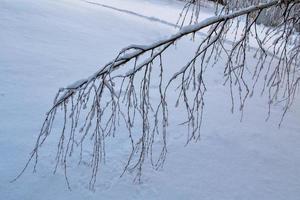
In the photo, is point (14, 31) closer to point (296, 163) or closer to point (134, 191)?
point (134, 191)

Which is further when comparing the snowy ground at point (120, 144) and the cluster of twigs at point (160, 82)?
the snowy ground at point (120, 144)

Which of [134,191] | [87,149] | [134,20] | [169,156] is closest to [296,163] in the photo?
[169,156]

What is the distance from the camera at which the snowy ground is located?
297 centimetres

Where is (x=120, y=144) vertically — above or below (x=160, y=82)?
below

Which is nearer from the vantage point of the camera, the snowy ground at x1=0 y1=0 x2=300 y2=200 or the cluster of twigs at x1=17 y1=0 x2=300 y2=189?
the cluster of twigs at x1=17 y1=0 x2=300 y2=189

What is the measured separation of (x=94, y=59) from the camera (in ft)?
18.9

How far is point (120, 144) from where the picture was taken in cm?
354

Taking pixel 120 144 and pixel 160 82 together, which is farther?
pixel 120 144

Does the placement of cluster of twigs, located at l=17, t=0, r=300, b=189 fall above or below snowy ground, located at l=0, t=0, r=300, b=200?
above

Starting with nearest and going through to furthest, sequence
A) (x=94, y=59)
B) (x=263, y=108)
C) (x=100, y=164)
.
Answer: (x=100, y=164), (x=263, y=108), (x=94, y=59)

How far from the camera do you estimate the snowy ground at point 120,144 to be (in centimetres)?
297

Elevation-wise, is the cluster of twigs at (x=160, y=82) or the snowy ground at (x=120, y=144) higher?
the cluster of twigs at (x=160, y=82)

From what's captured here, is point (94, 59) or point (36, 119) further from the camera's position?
point (94, 59)

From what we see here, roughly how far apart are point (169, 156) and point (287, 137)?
1.42m
